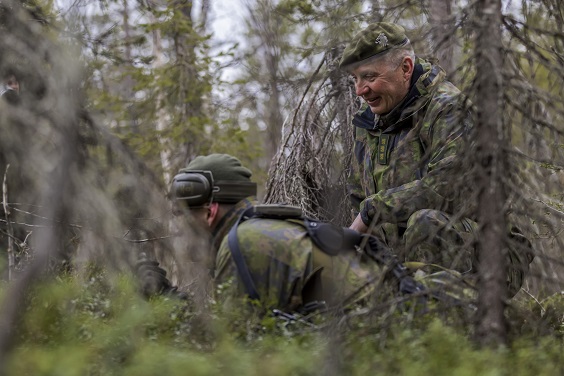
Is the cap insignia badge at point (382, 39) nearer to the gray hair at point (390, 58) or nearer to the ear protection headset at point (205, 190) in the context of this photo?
the gray hair at point (390, 58)

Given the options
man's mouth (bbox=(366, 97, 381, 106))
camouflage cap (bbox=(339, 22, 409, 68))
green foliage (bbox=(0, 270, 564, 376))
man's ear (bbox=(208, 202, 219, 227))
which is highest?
camouflage cap (bbox=(339, 22, 409, 68))

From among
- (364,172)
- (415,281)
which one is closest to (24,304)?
(415,281)

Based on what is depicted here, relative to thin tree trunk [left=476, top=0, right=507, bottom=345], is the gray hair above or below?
above

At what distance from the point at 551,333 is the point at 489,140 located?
1013 millimetres

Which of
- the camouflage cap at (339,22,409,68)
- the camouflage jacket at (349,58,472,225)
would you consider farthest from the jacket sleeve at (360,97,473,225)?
the camouflage cap at (339,22,409,68)

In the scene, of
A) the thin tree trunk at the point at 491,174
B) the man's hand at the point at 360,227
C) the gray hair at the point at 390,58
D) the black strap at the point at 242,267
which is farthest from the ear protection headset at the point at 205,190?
the gray hair at the point at 390,58

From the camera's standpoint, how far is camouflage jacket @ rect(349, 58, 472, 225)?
5598 mm

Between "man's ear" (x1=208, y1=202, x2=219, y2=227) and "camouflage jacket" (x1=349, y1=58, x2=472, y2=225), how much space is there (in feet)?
3.54

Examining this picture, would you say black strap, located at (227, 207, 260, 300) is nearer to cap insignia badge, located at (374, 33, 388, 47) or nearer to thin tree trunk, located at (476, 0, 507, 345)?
thin tree trunk, located at (476, 0, 507, 345)

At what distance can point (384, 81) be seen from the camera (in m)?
6.28

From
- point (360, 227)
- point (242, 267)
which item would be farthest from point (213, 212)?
point (360, 227)

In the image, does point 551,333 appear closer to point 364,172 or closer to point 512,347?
point 512,347

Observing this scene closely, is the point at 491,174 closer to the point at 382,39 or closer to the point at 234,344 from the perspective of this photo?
the point at 234,344

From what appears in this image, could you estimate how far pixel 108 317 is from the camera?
4598 millimetres
